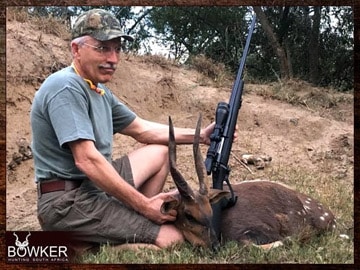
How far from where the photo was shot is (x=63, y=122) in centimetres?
340

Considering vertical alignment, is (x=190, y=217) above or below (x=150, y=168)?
below

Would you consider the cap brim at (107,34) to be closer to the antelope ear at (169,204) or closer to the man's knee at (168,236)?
the antelope ear at (169,204)

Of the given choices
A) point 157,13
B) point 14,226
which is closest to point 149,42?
point 157,13

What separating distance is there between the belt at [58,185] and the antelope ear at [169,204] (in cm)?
43

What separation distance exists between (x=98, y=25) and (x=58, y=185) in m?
0.80

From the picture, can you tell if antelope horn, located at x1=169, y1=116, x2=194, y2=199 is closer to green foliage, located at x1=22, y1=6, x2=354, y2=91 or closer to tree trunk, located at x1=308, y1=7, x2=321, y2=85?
green foliage, located at x1=22, y1=6, x2=354, y2=91

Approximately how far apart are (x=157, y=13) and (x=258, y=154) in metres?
1.70

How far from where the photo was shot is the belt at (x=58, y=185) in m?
3.52

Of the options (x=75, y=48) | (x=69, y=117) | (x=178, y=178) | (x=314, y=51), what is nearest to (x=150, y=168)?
(x=178, y=178)

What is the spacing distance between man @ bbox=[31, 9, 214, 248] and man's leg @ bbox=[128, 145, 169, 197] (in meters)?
0.21

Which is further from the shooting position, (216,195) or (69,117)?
(216,195)

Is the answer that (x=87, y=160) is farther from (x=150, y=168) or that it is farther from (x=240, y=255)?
(x=240, y=255)

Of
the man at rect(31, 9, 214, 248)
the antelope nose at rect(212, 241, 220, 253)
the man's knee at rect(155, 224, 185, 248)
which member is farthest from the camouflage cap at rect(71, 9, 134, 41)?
the antelope nose at rect(212, 241, 220, 253)

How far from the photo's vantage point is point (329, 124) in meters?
4.34
